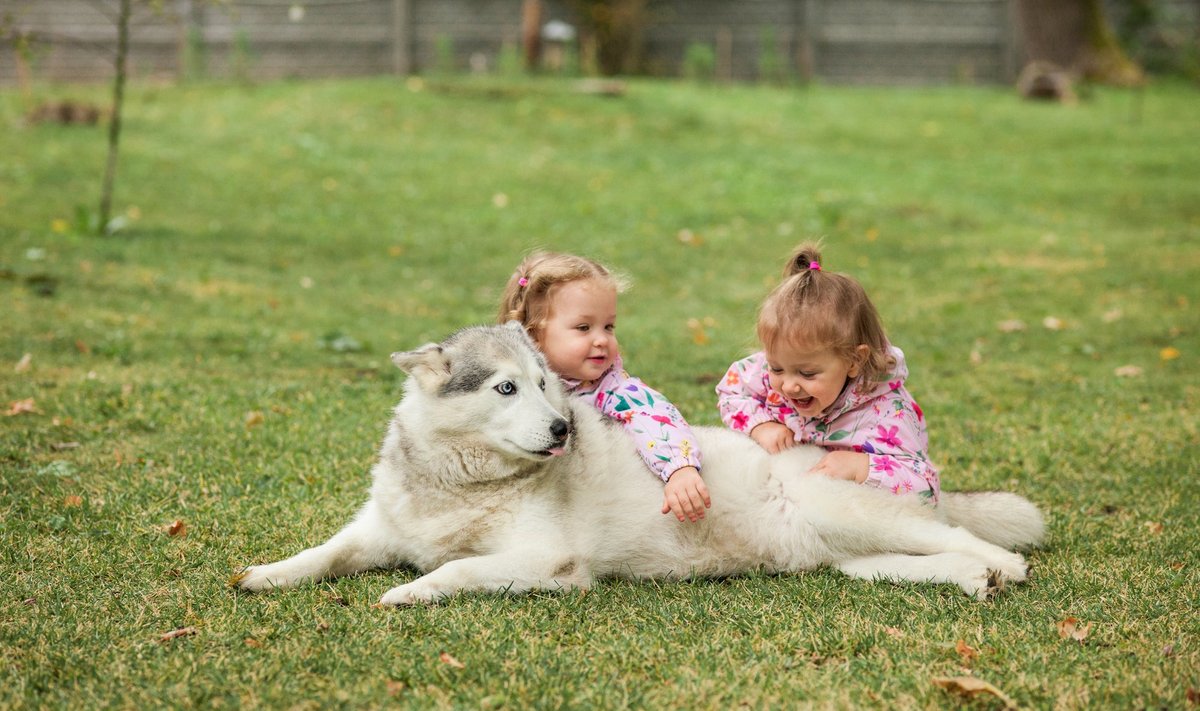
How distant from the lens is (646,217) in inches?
574

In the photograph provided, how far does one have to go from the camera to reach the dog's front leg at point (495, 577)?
3.85 meters

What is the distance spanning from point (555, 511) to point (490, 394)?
19.9 inches

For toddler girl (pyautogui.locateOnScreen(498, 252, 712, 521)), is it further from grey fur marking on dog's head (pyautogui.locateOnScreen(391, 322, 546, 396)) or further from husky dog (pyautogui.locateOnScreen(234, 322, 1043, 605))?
grey fur marking on dog's head (pyautogui.locateOnScreen(391, 322, 546, 396))

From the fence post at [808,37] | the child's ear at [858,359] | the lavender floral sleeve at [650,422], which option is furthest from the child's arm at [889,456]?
the fence post at [808,37]

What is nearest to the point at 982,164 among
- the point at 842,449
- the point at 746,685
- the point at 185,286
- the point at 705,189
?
the point at 705,189

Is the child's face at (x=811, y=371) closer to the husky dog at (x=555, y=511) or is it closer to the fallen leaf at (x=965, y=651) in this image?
the husky dog at (x=555, y=511)

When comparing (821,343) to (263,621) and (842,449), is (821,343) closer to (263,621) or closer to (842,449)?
(842,449)

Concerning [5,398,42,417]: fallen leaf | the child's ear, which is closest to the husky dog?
the child's ear

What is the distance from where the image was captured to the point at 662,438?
4.38m

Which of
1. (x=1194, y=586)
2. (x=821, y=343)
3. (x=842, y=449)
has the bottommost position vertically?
(x=1194, y=586)

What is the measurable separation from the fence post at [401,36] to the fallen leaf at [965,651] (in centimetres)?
2020

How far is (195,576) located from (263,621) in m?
0.59

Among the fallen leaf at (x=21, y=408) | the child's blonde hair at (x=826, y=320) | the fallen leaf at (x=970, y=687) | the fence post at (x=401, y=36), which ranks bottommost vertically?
the fallen leaf at (x=970, y=687)

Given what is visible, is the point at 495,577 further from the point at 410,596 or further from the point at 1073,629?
the point at 1073,629
